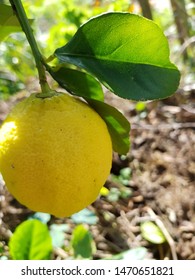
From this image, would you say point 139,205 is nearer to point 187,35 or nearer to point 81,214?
point 81,214

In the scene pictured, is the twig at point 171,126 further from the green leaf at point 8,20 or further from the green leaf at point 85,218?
the green leaf at point 8,20

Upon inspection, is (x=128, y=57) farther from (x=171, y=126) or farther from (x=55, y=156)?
(x=171, y=126)

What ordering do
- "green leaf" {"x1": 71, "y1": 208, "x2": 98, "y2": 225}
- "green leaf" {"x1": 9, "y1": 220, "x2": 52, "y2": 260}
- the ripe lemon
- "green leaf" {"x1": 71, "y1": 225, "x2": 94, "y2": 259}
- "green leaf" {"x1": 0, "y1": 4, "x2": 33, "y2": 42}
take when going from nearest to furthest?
the ripe lemon < "green leaf" {"x1": 0, "y1": 4, "x2": 33, "y2": 42} < "green leaf" {"x1": 9, "y1": 220, "x2": 52, "y2": 260} < "green leaf" {"x1": 71, "y1": 225, "x2": 94, "y2": 259} < "green leaf" {"x1": 71, "y1": 208, "x2": 98, "y2": 225}

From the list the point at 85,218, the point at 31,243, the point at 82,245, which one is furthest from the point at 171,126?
the point at 31,243

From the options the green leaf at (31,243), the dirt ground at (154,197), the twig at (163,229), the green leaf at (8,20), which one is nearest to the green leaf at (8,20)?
the green leaf at (8,20)

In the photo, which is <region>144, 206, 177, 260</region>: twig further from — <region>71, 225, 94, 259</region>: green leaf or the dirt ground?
<region>71, 225, 94, 259</region>: green leaf

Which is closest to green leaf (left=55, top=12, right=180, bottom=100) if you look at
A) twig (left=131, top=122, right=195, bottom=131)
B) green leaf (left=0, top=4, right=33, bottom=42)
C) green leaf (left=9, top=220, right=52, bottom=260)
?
green leaf (left=0, top=4, right=33, bottom=42)
